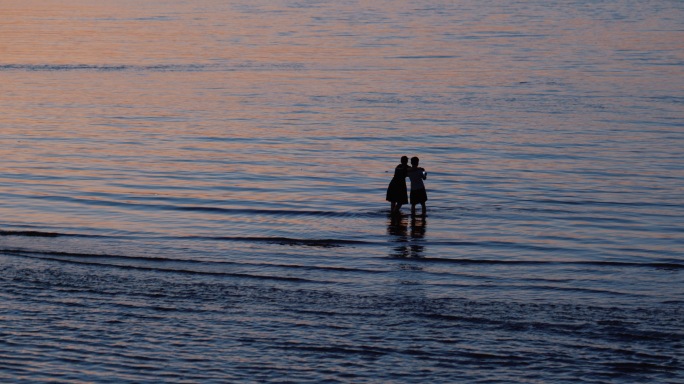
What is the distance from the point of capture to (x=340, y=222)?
2109 centimetres

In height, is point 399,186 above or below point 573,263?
above

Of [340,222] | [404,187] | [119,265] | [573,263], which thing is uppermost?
[404,187]

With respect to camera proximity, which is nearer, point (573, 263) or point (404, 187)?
point (573, 263)

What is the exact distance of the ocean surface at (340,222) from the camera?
1283 centimetres

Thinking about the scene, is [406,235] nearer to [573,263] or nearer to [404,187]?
[404,187]

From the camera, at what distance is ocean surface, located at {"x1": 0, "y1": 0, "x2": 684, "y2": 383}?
12.8 meters

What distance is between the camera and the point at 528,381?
11.9 m

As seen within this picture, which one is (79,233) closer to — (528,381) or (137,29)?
(528,381)

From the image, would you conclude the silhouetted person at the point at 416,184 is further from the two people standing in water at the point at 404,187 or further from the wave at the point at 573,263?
the wave at the point at 573,263

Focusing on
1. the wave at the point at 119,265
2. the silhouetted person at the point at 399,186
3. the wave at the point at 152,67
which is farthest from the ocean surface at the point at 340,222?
the silhouetted person at the point at 399,186

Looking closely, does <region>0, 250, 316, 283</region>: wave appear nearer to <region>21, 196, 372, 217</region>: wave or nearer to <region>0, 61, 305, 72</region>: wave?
<region>21, 196, 372, 217</region>: wave

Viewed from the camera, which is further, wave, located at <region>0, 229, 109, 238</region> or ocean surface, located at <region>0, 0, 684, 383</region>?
wave, located at <region>0, 229, 109, 238</region>

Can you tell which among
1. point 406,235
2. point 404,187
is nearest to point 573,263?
point 406,235

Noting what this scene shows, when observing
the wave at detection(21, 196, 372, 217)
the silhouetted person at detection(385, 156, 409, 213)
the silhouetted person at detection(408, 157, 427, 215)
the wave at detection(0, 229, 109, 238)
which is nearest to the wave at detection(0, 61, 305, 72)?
the wave at detection(21, 196, 372, 217)
